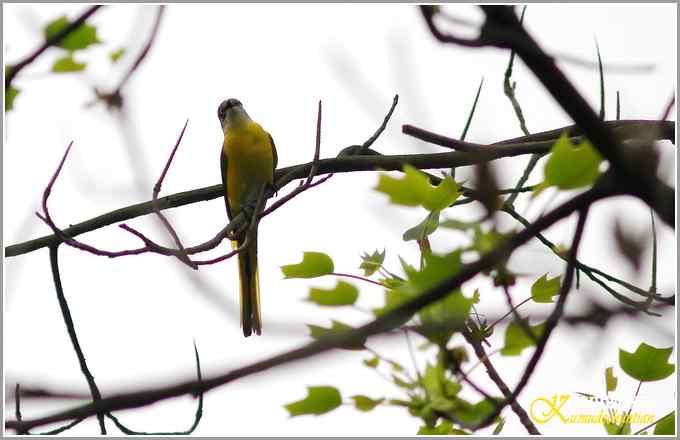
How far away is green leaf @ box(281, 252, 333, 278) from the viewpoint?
2156 millimetres

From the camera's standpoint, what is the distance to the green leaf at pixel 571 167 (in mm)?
1269

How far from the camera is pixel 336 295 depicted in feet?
5.36

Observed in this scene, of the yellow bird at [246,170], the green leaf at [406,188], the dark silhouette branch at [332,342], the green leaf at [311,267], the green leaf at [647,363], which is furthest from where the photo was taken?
the yellow bird at [246,170]

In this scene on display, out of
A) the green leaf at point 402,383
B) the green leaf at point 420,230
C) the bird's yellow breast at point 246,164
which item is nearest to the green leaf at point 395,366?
the green leaf at point 402,383

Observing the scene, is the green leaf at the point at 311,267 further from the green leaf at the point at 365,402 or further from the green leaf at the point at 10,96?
the green leaf at the point at 10,96

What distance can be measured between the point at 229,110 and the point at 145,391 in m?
6.31

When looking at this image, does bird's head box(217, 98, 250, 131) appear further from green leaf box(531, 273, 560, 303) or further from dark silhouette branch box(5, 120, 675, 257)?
green leaf box(531, 273, 560, 303)

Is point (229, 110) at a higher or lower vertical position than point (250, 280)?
higher

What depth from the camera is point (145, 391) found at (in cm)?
89

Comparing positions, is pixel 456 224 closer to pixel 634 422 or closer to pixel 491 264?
pixel 491 264

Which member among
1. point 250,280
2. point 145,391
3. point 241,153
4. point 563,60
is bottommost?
point 145,391

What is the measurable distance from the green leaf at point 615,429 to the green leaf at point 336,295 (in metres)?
1.58

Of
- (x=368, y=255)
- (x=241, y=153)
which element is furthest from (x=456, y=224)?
(x=241, y=153)

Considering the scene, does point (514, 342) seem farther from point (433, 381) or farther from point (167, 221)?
point (167, 221)
